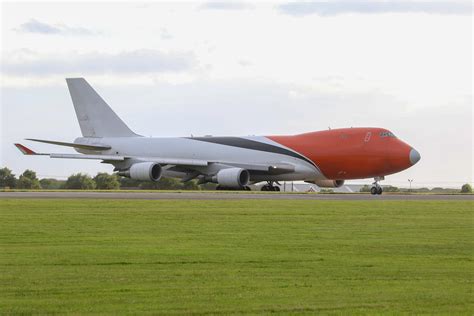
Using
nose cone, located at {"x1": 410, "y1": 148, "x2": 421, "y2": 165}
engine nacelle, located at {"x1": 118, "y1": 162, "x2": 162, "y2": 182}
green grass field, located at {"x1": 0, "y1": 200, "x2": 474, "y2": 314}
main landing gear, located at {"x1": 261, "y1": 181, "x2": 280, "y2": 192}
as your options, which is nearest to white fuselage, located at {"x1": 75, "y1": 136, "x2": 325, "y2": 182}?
main landing gear, located at {"x1": 261, "y1": 181, "x2": 280, "y2": 192}

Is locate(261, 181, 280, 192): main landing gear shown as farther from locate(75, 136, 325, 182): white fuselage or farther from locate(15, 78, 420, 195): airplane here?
locate(75, 136, 325, 182): white fuselage

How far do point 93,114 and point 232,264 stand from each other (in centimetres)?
5217

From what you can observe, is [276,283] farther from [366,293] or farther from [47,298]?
[47,298]

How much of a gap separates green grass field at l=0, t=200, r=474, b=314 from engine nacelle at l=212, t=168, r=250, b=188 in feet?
95.2

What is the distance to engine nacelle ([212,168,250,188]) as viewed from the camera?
52.9 metres

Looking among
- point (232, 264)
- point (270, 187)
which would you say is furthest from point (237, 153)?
point (232, 264)

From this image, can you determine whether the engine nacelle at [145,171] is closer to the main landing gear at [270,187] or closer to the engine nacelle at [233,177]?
the engine nacelle at [233,177]

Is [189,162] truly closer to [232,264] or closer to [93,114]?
[93,114]

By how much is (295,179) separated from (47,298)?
43910 millimetres

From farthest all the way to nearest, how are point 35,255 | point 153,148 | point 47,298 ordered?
1. point 153,148
2. point 35,255
3. point 47,298

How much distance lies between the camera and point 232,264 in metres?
13.8

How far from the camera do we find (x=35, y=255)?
14.5m

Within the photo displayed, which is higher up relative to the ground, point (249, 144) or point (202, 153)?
point (249, 144)

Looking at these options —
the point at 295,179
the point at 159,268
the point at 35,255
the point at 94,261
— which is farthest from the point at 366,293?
the point at 295,179
